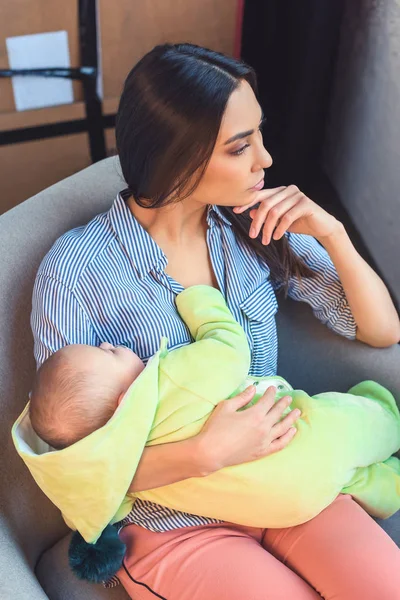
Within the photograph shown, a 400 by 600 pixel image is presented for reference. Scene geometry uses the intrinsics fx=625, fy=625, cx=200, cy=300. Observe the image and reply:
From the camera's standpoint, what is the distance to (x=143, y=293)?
1.14 meters

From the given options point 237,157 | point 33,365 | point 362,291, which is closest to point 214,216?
point 237,157

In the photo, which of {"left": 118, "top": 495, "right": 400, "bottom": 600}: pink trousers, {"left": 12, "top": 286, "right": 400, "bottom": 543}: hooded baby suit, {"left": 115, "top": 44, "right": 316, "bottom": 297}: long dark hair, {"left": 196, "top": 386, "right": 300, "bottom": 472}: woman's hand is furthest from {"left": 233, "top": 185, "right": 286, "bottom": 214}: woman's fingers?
{"left": 118, "top": 495, "right": 400, "bottom": 600}: pink trousers

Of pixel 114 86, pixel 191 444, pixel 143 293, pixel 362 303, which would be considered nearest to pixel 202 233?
pixel 143 293

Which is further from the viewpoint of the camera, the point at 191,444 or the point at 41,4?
the point at 41,4

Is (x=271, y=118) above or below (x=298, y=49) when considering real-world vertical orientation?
below

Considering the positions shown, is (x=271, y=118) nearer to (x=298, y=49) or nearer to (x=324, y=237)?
(x=298, y=49)

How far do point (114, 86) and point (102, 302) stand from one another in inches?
40.1

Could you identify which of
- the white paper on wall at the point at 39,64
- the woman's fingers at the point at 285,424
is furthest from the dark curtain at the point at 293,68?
the woman's fingers at the point at 285,424

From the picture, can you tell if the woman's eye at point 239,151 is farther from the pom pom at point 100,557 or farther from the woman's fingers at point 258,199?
the pom pom at point 100,557

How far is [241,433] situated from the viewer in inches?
38.6

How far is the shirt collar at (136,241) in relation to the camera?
115 cm

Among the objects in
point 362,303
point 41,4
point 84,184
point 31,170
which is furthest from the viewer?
point 31,170

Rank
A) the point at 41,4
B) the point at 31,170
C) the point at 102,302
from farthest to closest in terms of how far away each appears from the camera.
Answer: the point at 31,170 < the point at 41,4 < the point at 102,302

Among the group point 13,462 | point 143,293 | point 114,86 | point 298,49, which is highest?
point 298,49
